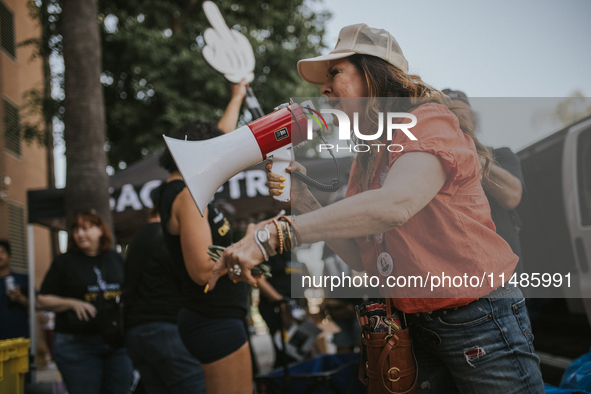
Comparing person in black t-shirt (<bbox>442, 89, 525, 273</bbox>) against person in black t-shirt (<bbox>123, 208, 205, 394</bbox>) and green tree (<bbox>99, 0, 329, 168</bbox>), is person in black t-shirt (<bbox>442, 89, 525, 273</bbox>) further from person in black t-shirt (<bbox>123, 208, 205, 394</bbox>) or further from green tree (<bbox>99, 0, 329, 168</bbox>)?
green tree (<bbox>99, 0, 329, 168</bbox>)

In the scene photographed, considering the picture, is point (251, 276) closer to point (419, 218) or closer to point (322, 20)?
point (419, 218)

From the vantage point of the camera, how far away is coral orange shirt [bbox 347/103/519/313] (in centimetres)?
122

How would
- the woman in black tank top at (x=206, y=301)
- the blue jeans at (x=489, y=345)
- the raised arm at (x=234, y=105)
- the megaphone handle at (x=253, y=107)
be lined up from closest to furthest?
the blue jeans at (x=489, y=345), the woman in black tank top at (x=206, y=301), the megaphone handle at (x=253, y=107), the raised arm at (x=234, y=105)

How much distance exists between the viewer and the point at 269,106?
9.19 metres

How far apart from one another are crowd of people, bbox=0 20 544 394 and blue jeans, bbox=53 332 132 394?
23.3 inches

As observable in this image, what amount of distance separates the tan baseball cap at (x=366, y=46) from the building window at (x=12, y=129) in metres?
9.62

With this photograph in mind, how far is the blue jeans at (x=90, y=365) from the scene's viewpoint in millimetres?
2650

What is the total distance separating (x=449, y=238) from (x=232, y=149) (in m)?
0.68

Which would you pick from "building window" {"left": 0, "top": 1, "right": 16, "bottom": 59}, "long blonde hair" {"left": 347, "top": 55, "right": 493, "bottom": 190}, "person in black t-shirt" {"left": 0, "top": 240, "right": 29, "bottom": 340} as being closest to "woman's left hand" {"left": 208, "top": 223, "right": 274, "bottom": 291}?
"long blonde hair" {"left": 347, "top": 55, "right": 493, "bottom": 190}

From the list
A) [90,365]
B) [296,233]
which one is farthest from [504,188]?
[90,365]

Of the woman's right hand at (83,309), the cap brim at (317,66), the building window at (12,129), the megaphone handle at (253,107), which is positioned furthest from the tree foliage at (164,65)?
the cap brim at (317,66)

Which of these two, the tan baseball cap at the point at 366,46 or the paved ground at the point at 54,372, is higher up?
the tan baseball cap at the point at 366,46

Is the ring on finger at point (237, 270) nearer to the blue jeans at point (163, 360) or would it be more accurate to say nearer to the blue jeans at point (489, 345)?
the blue jeans at point (489, 345)

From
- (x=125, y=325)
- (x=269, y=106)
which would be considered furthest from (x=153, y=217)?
(x=269, y=106)
